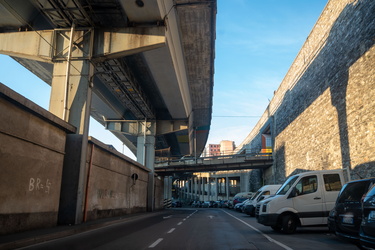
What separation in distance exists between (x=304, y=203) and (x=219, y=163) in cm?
3676

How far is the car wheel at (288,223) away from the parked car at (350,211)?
8.49ft

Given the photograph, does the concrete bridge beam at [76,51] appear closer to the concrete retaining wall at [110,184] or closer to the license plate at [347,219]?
the concrete retaining wall at [110,184]

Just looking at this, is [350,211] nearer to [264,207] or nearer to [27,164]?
[264,207]

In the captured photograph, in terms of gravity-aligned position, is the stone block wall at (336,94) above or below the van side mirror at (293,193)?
above

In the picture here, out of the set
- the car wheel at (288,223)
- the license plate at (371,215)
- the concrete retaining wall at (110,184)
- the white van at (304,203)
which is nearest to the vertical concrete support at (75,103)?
the concrete retaining wall at (110,184)

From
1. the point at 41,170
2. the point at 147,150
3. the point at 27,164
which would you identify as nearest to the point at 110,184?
the point at 41,170

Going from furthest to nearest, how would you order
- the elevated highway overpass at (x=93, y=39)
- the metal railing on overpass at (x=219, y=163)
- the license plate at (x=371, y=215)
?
1. the metal railing on overpass at (x=219, y=163)
2. the elevated highway overpass at (x=93, y=39)
3. the license plate at (x=371, y=215)

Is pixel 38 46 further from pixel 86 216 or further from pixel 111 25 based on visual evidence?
pixel 86 216

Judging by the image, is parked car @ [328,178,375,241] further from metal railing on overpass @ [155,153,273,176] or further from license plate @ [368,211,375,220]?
metal railing on overpass @ [155,153,273,176]

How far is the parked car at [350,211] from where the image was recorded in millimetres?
7691

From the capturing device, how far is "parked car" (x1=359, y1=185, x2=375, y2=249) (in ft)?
18.3

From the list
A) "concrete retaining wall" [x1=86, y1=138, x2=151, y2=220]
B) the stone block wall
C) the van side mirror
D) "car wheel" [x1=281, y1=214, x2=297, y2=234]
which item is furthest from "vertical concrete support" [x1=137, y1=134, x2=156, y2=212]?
"car wheel" [x1=281, y1=214, x2=297, y2=234]

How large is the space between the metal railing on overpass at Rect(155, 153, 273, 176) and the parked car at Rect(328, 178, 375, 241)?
36355mm

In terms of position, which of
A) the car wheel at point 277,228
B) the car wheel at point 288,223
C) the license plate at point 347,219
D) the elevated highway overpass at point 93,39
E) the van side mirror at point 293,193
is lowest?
the car wheel at point 277,228
